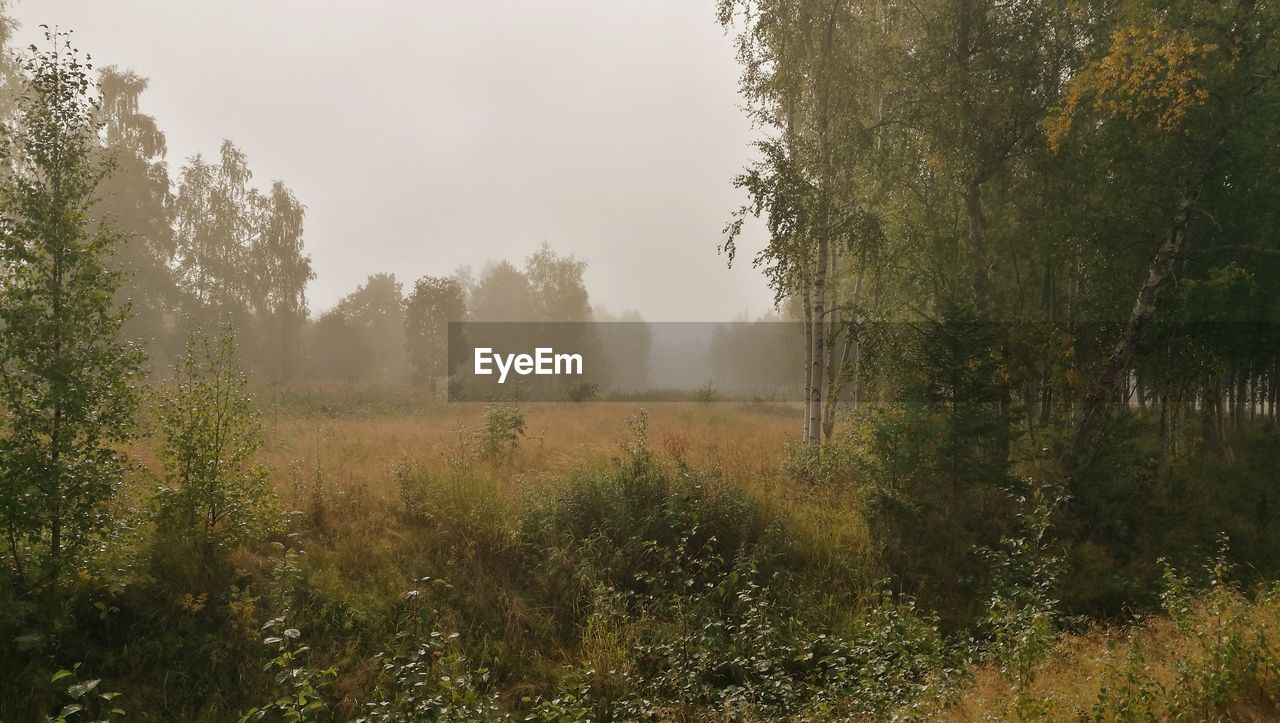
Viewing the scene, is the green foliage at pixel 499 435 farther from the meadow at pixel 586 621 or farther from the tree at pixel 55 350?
the tree at pixel 55 350

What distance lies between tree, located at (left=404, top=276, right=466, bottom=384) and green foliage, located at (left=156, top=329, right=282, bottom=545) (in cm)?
3615

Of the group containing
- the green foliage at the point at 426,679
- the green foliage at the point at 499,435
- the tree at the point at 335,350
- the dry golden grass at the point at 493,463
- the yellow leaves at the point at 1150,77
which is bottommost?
the green foliage at the point at 426,679

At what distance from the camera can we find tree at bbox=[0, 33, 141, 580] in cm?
659

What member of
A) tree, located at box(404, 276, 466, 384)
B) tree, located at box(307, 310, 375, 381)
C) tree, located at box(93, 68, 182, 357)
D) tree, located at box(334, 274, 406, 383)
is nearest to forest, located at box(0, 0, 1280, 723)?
tree, located at box(93, 68, 182, 357)

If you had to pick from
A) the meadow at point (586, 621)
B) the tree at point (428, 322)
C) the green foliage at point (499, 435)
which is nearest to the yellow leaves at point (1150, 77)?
the meadow at point (586, 621)

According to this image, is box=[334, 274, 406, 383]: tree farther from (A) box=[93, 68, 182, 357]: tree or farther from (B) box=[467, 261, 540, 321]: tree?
(A) box=[93, 68, 182, 357]: tree

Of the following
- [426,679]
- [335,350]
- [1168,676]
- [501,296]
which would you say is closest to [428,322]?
[335,350]

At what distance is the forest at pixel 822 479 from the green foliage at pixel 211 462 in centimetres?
5

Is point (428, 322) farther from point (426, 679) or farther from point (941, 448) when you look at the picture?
point (426, 679)

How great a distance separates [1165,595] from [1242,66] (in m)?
8.39

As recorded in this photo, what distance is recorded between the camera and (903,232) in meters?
14.1

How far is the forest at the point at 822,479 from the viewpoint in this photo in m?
6.45

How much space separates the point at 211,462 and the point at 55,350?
202cm

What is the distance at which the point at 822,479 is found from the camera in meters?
11.9
